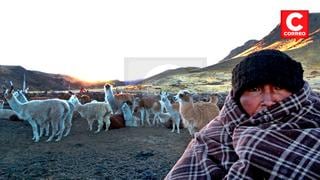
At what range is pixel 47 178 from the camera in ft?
33.2

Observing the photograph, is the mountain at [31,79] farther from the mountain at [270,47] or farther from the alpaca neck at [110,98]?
the alpaca neck at [110,98]

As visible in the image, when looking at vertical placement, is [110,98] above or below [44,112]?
above

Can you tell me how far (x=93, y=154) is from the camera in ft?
42.2

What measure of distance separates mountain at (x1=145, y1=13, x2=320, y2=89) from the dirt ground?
175 feet

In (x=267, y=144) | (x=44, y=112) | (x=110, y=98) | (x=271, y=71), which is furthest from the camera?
(x=110, y=98)

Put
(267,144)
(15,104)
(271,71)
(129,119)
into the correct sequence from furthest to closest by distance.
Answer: (129,119), (15,104), (271,71), (267,144)

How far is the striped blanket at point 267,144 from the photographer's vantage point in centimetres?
202

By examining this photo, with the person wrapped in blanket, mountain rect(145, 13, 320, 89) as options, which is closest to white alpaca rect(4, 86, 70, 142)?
the person wrapped in blanket

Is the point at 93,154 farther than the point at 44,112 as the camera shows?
No

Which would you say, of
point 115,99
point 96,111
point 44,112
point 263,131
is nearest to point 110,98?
point 115,99

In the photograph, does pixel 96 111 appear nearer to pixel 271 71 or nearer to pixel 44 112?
pixel 44 112

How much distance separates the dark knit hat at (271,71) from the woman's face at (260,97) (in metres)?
0.02

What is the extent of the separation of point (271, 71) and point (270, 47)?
464ft

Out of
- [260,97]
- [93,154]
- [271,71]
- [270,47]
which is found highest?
[270,47]
